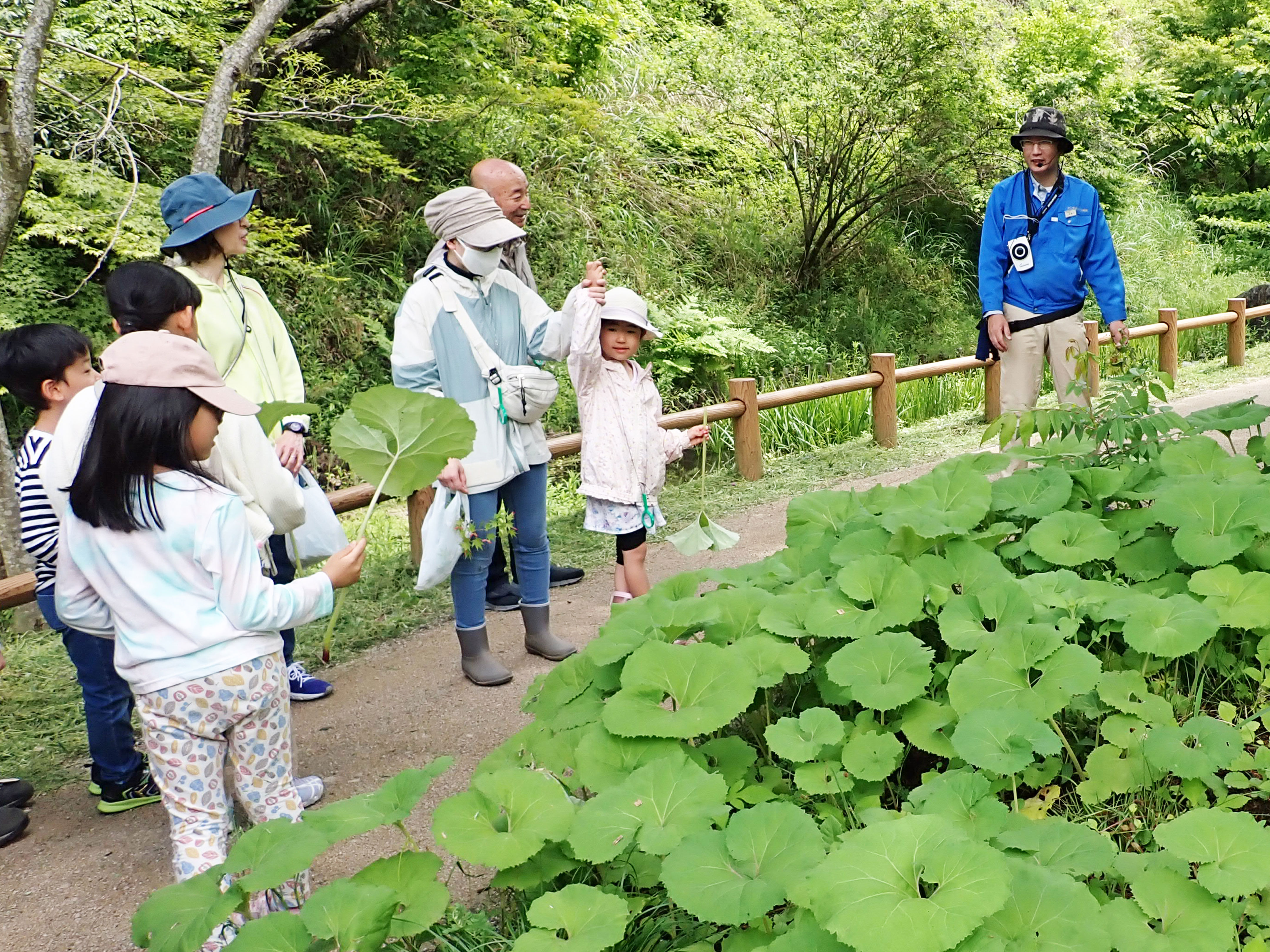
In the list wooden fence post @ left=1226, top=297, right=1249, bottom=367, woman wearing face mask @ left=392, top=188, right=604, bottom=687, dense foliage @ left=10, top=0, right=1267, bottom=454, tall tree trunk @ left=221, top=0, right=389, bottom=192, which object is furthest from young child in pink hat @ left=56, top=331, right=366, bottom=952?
wooden fence post @ left=1226, top=297, right=1249, bottom=367

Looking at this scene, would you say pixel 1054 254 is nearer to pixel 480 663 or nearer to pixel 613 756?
pixel 480 663

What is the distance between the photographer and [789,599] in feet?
9.30

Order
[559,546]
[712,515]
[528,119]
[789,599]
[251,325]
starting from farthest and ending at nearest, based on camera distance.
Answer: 1. [528,119]
2. [712,515]
3. [559,546]
4. [251,325]
5. [789,599]

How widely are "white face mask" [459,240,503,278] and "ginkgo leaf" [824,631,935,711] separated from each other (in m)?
2.10

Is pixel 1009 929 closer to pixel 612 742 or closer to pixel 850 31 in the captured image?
pixel 612 742

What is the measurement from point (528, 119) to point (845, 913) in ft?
34.1

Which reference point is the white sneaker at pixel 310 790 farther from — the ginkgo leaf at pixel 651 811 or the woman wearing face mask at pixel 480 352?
the ginkgo leaf at pixel 651 811

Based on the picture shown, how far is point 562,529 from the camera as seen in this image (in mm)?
6645

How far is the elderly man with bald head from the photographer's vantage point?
4359mm

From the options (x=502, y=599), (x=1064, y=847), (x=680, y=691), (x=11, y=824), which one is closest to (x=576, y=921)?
(x=680, y=691)

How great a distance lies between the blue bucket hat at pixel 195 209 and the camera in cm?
340

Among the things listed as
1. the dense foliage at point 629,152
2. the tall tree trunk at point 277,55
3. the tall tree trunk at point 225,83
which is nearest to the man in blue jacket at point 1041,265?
the dense foliage at point 629,152

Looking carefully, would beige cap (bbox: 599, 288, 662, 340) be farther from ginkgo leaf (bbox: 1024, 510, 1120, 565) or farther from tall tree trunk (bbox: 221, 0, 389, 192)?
tall tree trunk (bbox: 221, 0, 389, 192)

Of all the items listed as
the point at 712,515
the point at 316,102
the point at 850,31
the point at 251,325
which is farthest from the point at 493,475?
the point at 850,31
